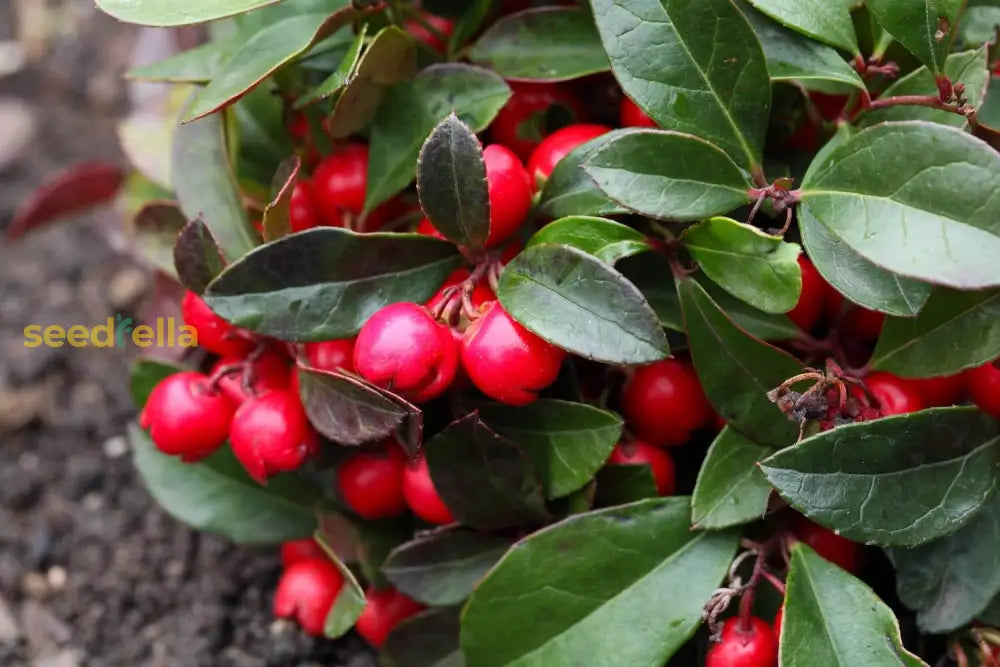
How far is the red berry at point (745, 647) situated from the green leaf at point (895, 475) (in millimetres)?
136

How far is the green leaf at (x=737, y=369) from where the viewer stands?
34.9 inches

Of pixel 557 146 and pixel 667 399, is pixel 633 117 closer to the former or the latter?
pixel 557 146

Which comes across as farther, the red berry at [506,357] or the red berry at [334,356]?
the red berry at [334,356]

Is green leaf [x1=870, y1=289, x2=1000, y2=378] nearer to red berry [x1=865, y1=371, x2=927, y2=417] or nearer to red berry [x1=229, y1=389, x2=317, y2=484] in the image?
red berry [x1=865, y1=371, x2=927, y2=417]

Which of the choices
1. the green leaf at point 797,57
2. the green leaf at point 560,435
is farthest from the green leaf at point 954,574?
the green leaf at point 797,57

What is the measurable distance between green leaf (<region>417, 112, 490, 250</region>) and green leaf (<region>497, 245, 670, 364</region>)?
7cm

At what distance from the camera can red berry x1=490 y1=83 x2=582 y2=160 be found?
1066 millimetres

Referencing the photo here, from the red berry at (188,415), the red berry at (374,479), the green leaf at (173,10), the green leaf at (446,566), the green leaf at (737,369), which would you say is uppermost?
the green leaf at (173,10)

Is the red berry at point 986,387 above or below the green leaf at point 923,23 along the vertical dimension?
below

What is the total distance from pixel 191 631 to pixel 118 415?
1.59 ft

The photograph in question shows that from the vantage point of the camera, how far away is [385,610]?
3.89ft

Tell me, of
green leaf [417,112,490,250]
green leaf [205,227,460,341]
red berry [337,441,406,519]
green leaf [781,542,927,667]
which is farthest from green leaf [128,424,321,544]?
green leaf [781,542,927,667]

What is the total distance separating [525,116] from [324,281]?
0.29m

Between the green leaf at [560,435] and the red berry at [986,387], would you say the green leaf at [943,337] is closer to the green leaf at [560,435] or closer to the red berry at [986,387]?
the red berry at [986,387]
